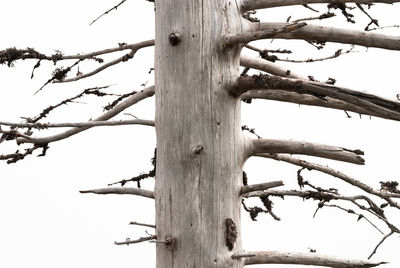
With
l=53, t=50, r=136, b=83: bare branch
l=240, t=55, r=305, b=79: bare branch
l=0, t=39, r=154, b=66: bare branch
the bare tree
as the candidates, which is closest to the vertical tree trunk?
the bare tree

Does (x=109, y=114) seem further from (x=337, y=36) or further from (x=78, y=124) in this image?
(x=337, y=36)

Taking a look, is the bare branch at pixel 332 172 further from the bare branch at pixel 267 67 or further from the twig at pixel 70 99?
the twig at pixel 70 99

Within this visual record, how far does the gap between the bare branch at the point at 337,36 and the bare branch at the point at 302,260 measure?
133cm

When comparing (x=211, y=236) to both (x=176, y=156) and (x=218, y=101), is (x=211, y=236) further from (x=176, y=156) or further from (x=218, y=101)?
(x=218, y=101)

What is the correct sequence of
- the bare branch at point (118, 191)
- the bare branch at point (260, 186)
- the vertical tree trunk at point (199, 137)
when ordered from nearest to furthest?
the bare branch at point (260, 186) → the vertical tree trunk at point (199, 137) → the bare branch at point (118, 191)

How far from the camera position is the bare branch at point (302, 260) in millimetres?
4625

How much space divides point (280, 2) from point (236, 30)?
311mm

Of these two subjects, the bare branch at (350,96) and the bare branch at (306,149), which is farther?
the bare branch at (306,149)

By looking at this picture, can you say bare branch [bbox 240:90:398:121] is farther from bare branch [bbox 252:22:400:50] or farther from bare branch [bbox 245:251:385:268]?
bare branch [bbox 245:251:385:268]

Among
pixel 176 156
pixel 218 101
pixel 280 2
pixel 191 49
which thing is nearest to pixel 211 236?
pixel 176 156

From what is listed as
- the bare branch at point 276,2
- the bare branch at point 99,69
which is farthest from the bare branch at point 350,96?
the bare branch at point 99,69

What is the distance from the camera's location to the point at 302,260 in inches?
182

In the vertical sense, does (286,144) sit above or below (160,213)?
above

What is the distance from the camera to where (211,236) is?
442 cm
